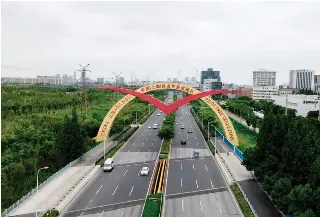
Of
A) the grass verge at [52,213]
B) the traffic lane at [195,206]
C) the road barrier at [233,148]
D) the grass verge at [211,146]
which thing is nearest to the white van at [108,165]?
the traffic lane at [195,206]

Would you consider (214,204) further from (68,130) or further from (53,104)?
(53,104)

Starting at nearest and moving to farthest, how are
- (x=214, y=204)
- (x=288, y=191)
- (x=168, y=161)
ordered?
(x=288, y=191), (x=214, y=204), (x=168, y=161)

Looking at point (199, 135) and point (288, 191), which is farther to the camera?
point (199, 135)

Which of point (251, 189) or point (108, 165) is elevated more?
point (108, 165)

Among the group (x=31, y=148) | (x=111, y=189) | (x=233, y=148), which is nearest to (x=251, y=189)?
(x=111, y=189)

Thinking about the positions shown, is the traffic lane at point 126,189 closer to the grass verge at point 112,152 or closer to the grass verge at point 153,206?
the grass verge at point 153,206

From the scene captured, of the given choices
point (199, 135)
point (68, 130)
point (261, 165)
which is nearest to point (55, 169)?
point (68, 130)

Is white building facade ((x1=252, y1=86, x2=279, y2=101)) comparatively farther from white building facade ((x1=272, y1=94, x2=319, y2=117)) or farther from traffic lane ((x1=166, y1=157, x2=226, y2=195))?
traffic lane ((x1=166, y1=157, x2=226, y2=195))

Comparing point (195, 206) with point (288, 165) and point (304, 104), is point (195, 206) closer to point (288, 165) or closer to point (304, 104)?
point (288, 165)
